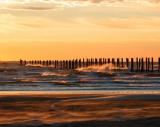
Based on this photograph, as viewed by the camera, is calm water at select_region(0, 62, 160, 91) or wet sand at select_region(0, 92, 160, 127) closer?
wet sand at select_region(0, 92, 160, 127)

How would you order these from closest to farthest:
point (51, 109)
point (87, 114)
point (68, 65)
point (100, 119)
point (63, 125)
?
1. point (63, 125)
2. point (100, 119)
3. point (87, 114)
4. point (51, 109)
5. point (68, 65)

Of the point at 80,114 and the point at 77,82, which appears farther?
the point at 77,82

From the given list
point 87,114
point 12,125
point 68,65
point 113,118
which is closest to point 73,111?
point 87,114

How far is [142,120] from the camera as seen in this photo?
14.9 meters

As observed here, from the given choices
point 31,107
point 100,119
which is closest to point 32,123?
point 100,119

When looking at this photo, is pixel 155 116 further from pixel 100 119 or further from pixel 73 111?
pixel 73 111

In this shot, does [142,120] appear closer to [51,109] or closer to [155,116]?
[155,116]

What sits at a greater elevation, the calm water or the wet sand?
the wet sand

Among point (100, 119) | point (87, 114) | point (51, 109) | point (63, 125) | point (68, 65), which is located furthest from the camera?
point (68, 65)

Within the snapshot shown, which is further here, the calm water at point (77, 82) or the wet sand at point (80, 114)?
the calm water at point (77, 82)

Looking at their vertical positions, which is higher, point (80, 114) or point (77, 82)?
point (80, 114)

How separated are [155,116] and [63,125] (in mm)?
2891

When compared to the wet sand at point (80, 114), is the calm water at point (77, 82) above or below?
below

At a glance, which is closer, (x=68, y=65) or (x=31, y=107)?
(x=31, y=107)
